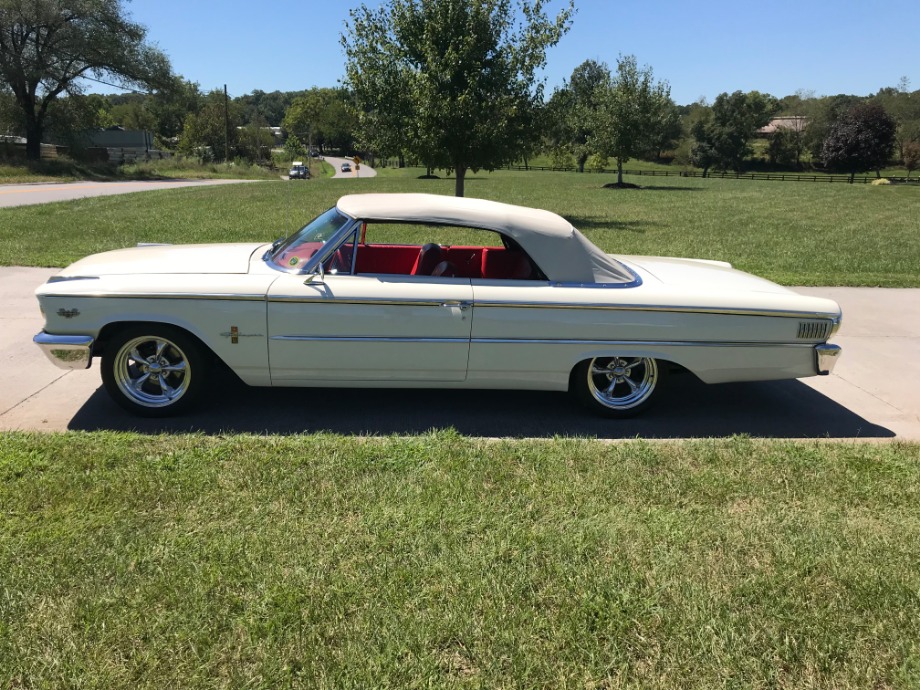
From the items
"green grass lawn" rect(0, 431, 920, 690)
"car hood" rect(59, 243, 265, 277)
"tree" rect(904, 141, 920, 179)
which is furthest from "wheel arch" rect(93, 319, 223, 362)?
"tree" rect(904, 141, 920, 179)

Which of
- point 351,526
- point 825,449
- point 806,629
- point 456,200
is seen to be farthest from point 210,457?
point 825,449

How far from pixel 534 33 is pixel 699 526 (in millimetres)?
16313

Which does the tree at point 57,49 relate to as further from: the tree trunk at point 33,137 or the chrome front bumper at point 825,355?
the chrome front bumper at point 825,355

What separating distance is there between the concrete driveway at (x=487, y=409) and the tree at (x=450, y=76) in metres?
12.4

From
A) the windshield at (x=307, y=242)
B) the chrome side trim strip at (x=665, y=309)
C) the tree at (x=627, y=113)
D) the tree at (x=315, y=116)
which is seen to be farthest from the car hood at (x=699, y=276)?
the tree at (x=315, y=116)

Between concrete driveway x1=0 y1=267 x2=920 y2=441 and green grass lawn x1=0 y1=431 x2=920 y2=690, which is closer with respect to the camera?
green grass lawn x1=0 y1=431 x2=920 y2=690


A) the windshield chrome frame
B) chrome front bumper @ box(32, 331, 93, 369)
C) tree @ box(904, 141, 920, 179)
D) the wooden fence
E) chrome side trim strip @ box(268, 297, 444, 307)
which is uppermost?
tree @ box(904, 141, 920, 179)

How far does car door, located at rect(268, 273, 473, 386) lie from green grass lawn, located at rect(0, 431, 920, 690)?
1.67 feet

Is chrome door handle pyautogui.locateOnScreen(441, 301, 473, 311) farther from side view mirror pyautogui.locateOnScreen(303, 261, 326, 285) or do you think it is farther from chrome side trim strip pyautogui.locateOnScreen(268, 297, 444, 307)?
side view mirror pyautogui.locateOnScreen(303, 261, 326, 285)

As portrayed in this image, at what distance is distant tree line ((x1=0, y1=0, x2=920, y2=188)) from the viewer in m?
16.7

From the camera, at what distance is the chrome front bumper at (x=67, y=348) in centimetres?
414

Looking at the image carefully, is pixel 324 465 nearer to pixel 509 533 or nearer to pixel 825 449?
pixel 509 533

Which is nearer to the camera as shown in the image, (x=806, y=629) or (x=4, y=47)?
(x=806, y=629)

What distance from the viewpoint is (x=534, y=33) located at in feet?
56.1
